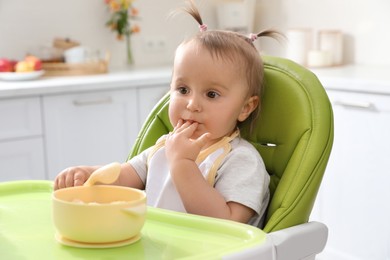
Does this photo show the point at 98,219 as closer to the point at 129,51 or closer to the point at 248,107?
the point at 248,107

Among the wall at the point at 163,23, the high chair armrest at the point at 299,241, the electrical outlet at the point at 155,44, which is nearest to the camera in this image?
the high chair armrest at the point at 299,241

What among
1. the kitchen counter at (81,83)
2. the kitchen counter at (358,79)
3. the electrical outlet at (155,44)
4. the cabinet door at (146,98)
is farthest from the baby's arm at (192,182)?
the electrical outlet at (155,44)

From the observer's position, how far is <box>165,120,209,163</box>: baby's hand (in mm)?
1367

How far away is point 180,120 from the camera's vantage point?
148 centimetres

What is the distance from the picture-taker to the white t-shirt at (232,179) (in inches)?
55.7

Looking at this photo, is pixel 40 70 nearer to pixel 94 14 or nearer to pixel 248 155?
pixel 94 14

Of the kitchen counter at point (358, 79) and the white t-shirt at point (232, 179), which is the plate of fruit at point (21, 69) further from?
the white t-shirt at point (232, 179)

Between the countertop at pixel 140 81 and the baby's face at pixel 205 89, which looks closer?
the baby's face at pixel 205 89

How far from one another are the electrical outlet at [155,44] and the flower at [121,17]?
185 mm

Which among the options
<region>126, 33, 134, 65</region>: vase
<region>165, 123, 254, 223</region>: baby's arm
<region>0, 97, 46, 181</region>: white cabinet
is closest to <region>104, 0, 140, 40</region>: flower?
<region>126, 33, 134, 65</region>: vase

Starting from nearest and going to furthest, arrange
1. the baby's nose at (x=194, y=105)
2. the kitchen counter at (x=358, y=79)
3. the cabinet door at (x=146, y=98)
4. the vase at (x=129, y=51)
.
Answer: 1. the baby's nose at (x=194, y=105)
2. the kitchen counter at (x=358, y=79)
3. the cabinet door at (x=146, y=98)
4. the vase at (x=129, y=51)

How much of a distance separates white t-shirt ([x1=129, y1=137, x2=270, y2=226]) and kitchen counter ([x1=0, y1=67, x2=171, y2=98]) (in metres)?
1.40

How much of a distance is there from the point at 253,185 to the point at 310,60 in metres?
2.03

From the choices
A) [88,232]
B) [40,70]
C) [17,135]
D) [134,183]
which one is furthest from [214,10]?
[88,232]
